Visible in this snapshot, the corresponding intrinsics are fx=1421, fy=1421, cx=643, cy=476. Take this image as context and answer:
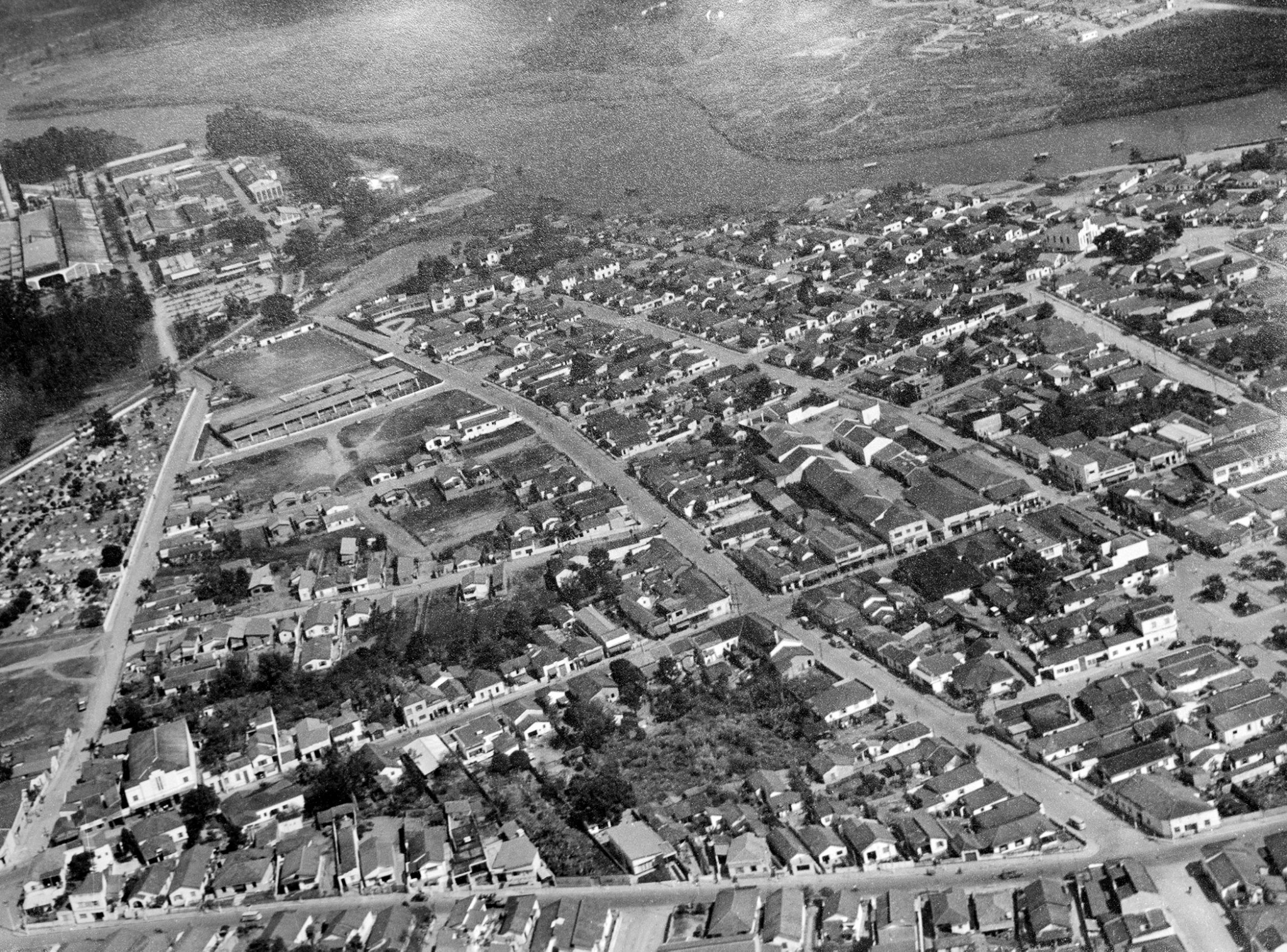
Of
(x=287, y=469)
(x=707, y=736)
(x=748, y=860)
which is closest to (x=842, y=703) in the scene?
(x=707, y=736)

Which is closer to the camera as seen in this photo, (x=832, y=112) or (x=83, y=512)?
(x=83, y=512)

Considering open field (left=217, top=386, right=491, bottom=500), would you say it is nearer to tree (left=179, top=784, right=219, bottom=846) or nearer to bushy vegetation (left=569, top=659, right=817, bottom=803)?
tree (left=179, top=784, right=219, bottom=846)

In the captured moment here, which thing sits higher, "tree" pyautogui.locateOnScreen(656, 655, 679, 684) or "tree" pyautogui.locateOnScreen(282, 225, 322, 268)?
"tree" pyautogui.locateOnScreen(656, 655, 679, 684)

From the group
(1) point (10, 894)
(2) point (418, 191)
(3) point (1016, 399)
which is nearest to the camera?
(1) point (10, 894)

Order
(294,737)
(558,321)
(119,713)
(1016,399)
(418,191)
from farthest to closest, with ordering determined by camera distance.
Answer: (418,191) < (558,321) < (1016,399) < (119,713) < (294,737)

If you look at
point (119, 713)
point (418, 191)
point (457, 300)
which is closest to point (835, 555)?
point (119, 713)

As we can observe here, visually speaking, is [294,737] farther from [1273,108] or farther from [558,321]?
[1273,108]

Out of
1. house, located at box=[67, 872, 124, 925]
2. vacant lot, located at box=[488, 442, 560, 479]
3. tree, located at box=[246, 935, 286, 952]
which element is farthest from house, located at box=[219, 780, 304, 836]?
vacant lot, located at box=[488, 442, 560, 479]
